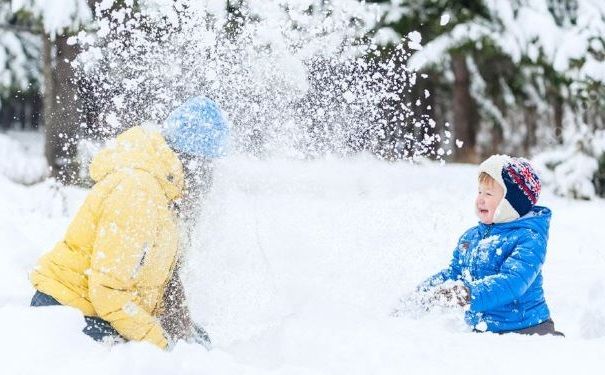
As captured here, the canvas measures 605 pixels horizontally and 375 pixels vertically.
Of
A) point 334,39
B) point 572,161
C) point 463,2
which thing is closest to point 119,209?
point 334,39

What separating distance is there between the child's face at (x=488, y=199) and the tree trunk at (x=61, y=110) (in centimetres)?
735

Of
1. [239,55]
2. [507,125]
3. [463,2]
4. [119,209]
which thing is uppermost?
[463,2]

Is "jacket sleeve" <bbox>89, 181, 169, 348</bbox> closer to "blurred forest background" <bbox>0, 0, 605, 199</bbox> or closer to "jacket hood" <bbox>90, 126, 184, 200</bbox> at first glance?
"jacket hood" <bbox>90, 126, 184, 200</bbox>

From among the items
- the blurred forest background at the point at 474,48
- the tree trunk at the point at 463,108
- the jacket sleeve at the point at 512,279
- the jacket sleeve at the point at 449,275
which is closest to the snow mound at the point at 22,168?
the blurred forest background at the point at 474,48

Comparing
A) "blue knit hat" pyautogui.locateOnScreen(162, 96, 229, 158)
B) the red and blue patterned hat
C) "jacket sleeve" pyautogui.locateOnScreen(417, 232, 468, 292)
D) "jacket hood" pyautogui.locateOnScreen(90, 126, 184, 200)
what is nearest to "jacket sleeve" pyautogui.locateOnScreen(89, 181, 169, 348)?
"jacket hood" pyautogui.locateOnScreen(90, 126, 184, 200)

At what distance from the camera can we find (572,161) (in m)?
10.1

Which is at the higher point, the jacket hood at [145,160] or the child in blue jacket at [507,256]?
the jacket hood at [145,160]

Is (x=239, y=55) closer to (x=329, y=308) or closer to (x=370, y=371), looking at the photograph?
(x=329, y=308)

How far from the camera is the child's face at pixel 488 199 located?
3.84 metres

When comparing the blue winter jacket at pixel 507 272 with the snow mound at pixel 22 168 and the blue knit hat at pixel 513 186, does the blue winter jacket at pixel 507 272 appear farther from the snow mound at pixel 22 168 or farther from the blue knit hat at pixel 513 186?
the snow mound at pixel 22 168

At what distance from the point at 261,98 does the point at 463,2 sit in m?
5.56

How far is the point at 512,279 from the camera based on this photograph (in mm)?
3568

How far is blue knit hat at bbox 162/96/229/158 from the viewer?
3.27m

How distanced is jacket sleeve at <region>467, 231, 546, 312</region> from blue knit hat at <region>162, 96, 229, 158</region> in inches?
56.3
